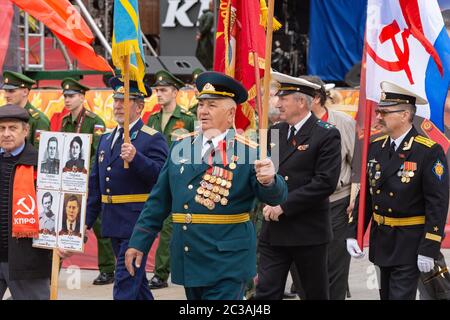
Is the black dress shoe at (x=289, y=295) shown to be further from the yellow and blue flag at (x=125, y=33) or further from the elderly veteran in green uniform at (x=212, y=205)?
the elderly veteran in green uniform at (x=212, y=205)

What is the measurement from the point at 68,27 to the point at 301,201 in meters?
3.83

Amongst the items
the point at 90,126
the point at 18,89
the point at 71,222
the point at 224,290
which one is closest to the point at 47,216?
the point at 71,222

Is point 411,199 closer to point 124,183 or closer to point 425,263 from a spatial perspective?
point 425,263

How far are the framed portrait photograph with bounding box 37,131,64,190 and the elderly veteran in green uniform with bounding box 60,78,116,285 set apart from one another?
326 centimetres

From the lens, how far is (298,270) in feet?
26.8

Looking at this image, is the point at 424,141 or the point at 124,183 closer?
the point at 424,141

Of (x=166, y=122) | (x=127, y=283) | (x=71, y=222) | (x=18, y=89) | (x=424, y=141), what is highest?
(x=18, y=89)

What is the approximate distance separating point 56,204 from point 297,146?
1.81m

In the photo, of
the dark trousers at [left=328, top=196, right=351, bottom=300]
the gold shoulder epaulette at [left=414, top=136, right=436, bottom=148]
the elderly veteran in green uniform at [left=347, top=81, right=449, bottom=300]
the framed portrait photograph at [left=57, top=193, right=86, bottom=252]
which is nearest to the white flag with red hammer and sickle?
the elderly veteran in green uniform at [left=347, top=81, right=449, bottom=300]

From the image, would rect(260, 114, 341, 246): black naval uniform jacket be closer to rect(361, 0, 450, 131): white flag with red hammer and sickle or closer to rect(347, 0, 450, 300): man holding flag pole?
rect(347, 0, 450, 300): man holding flag pole

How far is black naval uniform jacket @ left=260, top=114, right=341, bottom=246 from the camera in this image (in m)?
8.05

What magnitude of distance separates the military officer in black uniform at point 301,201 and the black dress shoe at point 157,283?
305 cm

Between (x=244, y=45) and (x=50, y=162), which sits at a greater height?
(x=244, y=45)

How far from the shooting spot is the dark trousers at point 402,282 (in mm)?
7684
